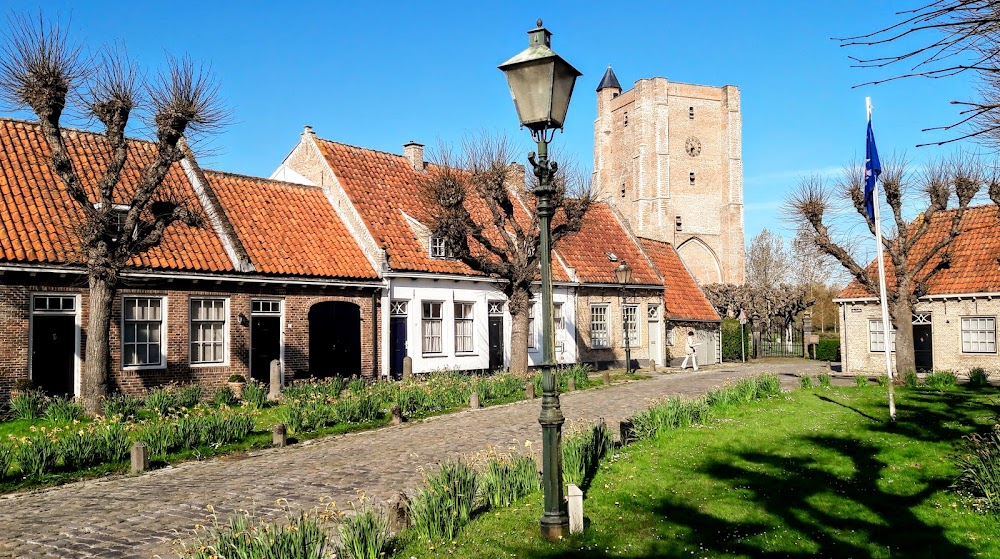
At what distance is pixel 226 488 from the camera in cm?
981

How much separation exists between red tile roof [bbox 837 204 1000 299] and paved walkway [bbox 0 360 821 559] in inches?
705

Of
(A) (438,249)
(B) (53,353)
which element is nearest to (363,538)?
(B) (53,353)

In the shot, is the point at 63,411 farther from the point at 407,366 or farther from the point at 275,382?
the point at 407,366

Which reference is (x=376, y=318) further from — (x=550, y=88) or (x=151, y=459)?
(x=550, y=88)

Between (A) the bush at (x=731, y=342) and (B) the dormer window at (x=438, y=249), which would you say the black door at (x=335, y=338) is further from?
(A) the bush at (x=731, y=342)

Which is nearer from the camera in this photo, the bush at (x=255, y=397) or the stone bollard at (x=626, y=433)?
the stone bollard at (x=626, y=433)

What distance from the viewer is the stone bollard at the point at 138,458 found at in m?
11.0

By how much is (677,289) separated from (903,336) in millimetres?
14726

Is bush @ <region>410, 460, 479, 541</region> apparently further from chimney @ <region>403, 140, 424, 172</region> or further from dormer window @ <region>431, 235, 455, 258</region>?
chimney @ <region>403, 140, 424, 172</region>

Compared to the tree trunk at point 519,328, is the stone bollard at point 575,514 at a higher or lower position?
lower

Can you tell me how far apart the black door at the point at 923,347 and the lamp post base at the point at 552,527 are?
2600 cm

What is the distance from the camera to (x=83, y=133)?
20.7m

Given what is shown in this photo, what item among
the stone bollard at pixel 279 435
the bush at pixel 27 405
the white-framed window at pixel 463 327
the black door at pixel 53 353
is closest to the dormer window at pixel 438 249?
the white-framed window at pixel 463 327

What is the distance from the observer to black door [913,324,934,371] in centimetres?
2841
